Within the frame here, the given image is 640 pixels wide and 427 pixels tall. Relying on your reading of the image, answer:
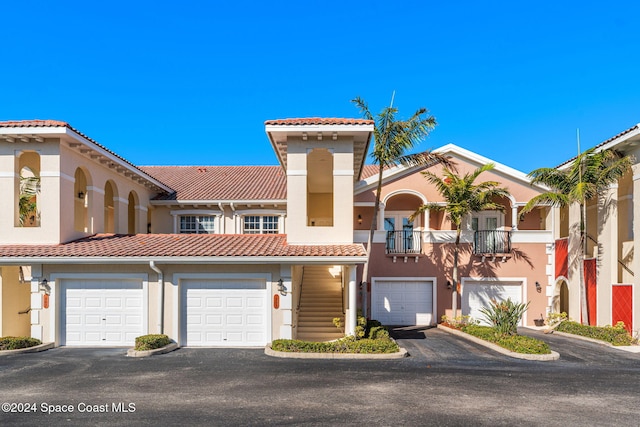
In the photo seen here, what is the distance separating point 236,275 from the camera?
14758mm

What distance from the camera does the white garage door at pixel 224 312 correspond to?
1481cm

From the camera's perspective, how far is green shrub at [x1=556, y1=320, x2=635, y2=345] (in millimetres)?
15047

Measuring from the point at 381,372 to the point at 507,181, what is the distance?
13355 mm

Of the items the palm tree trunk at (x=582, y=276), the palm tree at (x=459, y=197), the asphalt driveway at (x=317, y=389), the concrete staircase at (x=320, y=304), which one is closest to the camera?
the asphalt driveway at (x=317, y=389)

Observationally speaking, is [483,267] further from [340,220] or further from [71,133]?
[71,133]

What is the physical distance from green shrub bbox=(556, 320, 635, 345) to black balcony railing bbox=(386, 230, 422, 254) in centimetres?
688

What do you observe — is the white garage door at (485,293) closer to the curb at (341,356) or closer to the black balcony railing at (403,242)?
the black balcony railing at (403,242)

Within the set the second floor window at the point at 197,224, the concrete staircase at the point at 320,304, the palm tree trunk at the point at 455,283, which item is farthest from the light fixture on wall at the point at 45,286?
the palm tree trunk at the point at 455,283

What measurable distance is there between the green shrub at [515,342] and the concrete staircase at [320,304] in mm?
5002

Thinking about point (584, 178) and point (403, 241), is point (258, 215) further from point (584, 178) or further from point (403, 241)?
point (584, 178)

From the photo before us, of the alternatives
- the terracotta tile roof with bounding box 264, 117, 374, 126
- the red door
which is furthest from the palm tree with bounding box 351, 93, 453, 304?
the red door

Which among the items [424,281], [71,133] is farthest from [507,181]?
[71,133]

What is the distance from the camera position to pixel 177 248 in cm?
1505

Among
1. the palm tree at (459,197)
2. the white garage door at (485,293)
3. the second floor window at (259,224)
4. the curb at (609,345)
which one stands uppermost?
the palm tree at (459,197)
